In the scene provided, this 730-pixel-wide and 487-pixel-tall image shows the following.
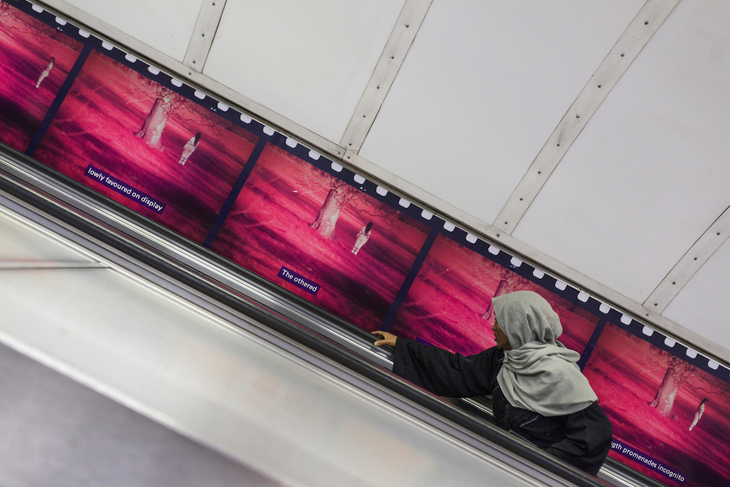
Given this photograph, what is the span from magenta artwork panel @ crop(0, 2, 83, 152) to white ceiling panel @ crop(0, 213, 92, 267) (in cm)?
206

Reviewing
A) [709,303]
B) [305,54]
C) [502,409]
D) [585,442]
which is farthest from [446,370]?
[305,54]

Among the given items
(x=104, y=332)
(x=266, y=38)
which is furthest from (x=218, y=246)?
(x=104, y=332)

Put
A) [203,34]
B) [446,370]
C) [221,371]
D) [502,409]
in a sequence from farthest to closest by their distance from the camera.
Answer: [203,34] < [446,370] < [502,409] < [221,371]

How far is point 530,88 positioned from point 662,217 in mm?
1004

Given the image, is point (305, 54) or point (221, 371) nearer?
point (221, 371)

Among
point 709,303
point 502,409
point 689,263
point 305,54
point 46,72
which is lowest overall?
point 502,409

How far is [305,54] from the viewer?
7.65 ft

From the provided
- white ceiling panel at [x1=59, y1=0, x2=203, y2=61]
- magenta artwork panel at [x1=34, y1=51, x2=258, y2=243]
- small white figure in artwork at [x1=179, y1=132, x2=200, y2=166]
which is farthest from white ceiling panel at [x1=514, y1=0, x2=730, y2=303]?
white ceiling panel at [x1=59, y1=0, x2=203, y2=61]

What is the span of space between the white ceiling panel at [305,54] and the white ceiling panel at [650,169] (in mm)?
1195

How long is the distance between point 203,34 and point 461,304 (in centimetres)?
211

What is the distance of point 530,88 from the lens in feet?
7.40

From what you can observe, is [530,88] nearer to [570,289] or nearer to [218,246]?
[570,289]

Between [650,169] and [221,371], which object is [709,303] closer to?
[650,169]

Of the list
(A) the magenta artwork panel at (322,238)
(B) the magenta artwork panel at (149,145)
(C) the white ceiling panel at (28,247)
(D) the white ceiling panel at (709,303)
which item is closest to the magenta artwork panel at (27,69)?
(B) the magenta artwork panel at (149,145)
